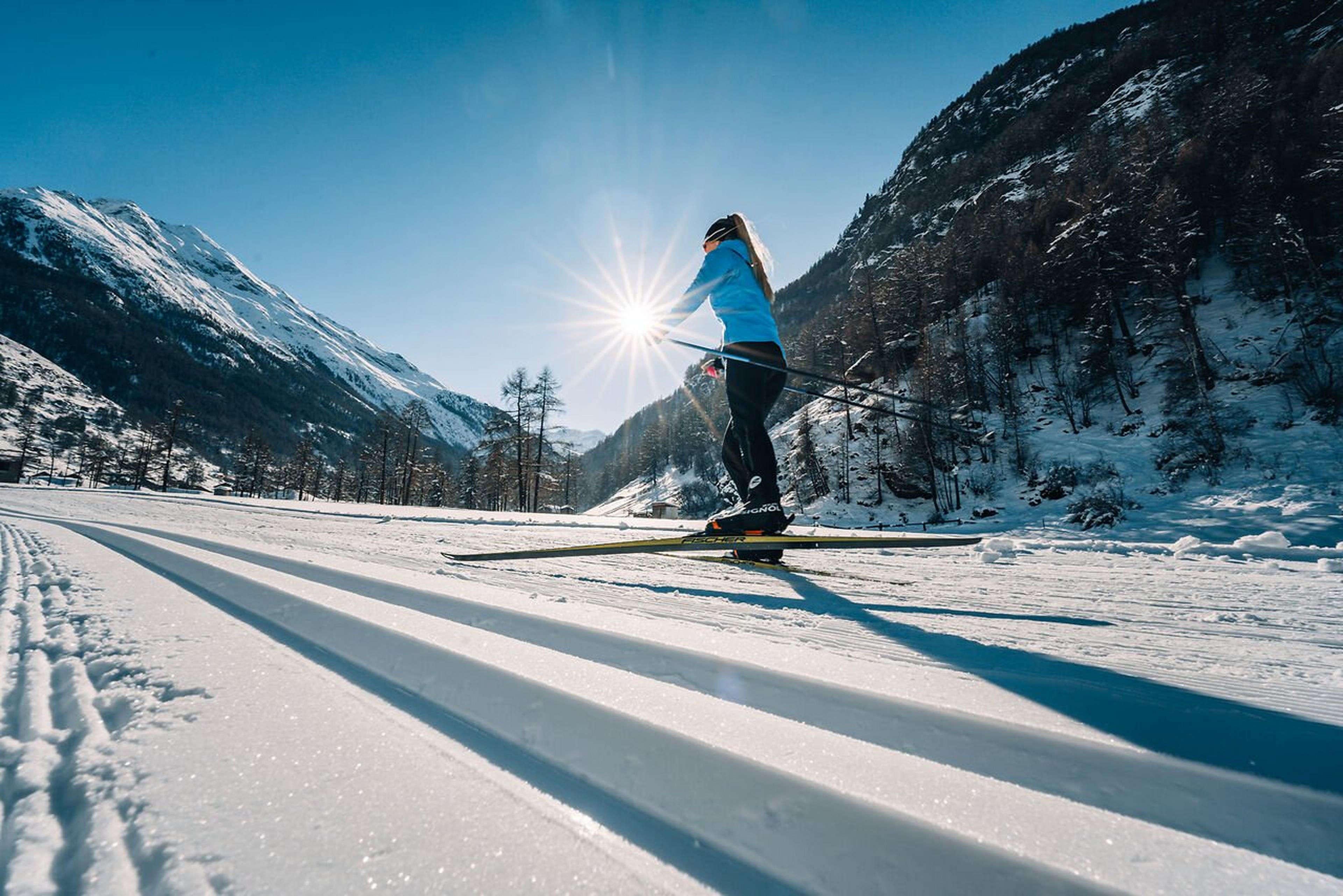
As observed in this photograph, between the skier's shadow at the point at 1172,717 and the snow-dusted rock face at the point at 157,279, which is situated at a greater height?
the snow-dusted rock face at the point at 157,279

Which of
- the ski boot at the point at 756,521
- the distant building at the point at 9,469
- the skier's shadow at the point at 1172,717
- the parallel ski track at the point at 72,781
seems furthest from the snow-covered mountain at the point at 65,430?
the skier's shadow at the point at 1172,717

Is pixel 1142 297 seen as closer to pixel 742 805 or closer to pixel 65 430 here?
pixel 742 805

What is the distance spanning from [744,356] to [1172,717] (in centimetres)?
250

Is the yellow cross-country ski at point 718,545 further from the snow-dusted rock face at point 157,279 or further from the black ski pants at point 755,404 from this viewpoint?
the snow-dusted rock face at point 157,279

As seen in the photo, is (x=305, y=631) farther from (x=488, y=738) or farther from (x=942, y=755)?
(x=942, y=755)

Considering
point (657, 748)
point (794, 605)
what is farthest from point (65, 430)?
point (657, 748)

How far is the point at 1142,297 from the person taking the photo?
24734 mm

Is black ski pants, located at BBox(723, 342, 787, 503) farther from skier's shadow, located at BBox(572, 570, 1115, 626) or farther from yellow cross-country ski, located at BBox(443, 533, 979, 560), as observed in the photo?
skier's shadow, located at BBox(572, 570, 1115, 626)

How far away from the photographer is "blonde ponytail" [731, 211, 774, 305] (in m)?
3.21

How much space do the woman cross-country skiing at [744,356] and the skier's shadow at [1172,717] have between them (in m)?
1.82

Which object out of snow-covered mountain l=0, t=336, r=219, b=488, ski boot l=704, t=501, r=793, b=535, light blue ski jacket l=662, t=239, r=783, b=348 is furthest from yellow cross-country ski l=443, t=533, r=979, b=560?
snow-covered mountain l=0, t=336, r=219, b=488

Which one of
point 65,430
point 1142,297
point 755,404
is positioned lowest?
point 755,404

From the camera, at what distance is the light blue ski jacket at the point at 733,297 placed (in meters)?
3.04

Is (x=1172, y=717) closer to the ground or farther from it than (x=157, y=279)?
closer to the ground
